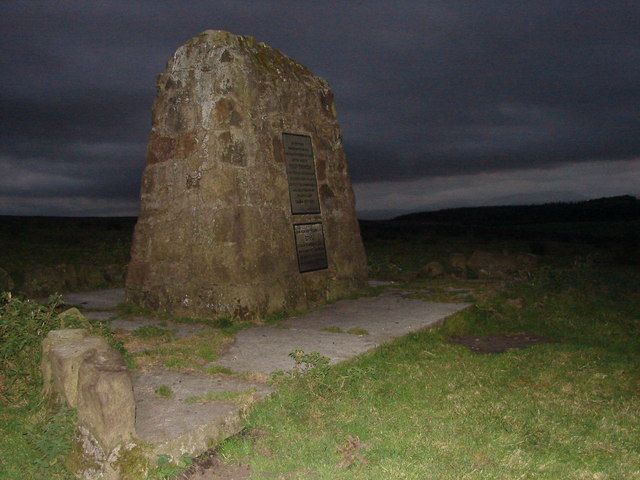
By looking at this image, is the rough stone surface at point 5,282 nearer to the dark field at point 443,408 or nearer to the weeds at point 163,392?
the dark field at point 443,408

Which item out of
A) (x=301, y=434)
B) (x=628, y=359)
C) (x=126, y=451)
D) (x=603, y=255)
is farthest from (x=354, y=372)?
(x=603, y=255)

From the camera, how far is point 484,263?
10664mm

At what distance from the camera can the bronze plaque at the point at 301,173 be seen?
736cm

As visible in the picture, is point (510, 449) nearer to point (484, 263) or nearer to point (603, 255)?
point (484, 263)

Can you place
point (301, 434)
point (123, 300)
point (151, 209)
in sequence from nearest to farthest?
point (301, 434), point (151, 209), point (123, 300)

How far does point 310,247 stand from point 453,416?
12.9 feet

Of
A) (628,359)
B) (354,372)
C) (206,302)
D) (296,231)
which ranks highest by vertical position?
(296,231)

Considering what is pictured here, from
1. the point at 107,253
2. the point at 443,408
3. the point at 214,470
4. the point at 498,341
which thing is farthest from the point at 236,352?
the point at 107,253

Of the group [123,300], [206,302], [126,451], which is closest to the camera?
[126,451]

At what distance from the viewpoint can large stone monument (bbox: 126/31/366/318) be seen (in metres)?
6.51

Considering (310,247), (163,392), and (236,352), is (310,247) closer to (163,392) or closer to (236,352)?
(236,352)

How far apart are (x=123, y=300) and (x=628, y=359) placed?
6.11 metres

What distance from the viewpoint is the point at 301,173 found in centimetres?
759

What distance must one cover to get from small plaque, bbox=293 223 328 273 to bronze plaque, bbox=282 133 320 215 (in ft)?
0.74
